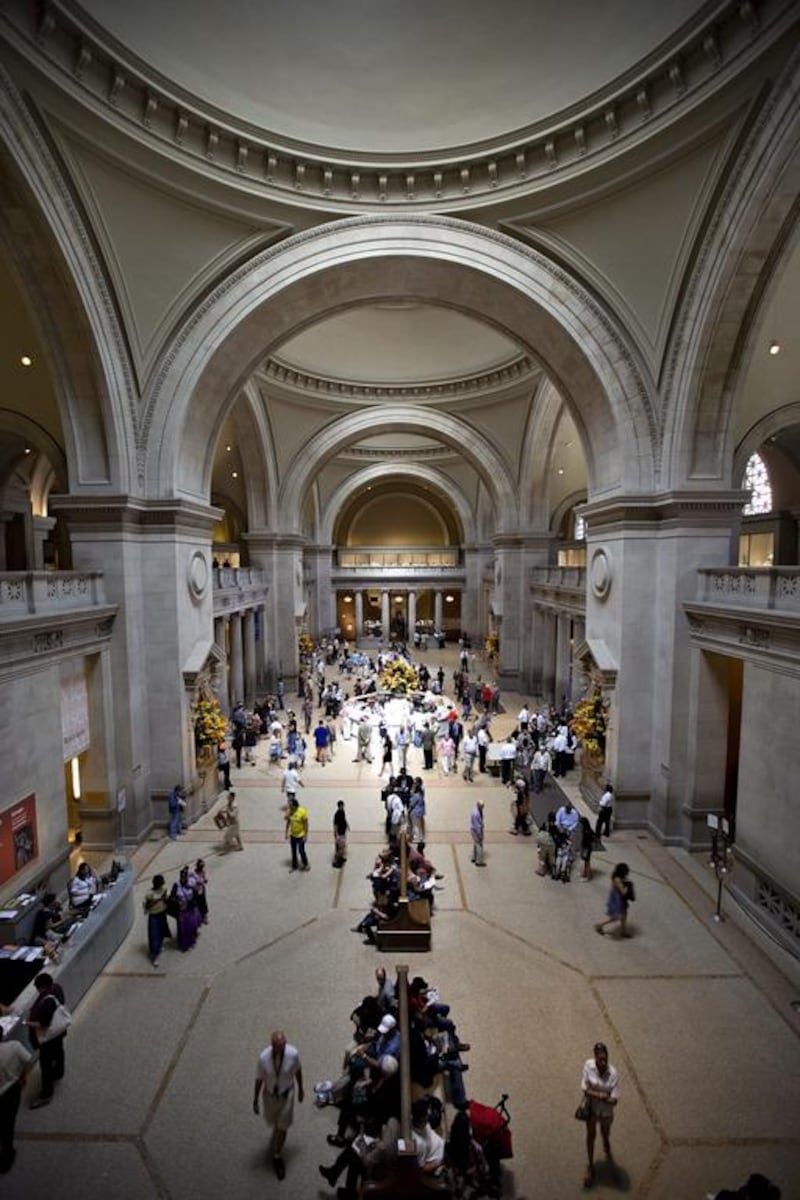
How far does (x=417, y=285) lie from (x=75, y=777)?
11.6 metres

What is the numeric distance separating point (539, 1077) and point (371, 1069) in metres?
1.73

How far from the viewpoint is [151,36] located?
27.1 feet

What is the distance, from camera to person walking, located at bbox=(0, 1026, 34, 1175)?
15.5ft

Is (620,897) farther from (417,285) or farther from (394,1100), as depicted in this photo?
(417,285)

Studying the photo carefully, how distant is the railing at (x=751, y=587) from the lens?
26.2ft

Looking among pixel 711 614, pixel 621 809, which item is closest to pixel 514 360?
pixel 711 614

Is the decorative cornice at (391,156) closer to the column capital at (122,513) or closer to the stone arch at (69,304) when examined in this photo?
the stone arch at (69,304)

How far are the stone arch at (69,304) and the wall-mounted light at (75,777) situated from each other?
4764 millimetres

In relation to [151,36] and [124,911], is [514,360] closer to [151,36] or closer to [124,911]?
[151,36]

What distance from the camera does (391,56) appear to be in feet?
29.9

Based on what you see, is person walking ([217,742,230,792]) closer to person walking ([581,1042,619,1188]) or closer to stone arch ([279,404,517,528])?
person walking ([581,1042,619,1188])

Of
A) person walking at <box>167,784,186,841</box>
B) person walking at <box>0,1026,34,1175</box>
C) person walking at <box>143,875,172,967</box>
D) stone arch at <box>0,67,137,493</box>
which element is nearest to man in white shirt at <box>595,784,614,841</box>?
person walking at <box>143,875,172,967</box>

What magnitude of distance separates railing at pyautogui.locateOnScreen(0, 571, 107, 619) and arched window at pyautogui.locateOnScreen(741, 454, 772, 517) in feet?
61.5

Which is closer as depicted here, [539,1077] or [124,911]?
[539,1077]
